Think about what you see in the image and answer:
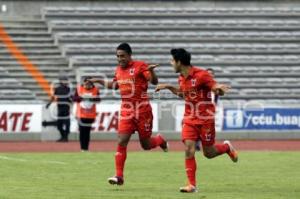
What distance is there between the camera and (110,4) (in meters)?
41.4

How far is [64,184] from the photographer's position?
585 inches

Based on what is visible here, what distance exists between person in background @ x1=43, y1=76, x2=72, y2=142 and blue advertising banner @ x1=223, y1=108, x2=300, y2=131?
560cm

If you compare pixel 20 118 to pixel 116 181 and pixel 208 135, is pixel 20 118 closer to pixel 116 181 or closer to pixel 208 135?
pixel 116 181

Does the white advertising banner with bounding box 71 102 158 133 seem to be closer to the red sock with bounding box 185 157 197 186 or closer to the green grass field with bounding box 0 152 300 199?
the green grass field with bounding box 0 152 300 199

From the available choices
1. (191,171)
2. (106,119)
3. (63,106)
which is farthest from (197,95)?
(106,119)

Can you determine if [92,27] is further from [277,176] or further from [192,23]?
[277,176]

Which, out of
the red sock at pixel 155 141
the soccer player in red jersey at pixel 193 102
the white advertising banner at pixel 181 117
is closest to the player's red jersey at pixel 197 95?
the soccer player in red jersey at pixel 193 102

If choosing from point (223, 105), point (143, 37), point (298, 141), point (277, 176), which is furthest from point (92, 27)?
point (277, 176)

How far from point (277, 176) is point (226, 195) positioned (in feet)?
13.0

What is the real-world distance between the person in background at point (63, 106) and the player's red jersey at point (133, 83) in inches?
599

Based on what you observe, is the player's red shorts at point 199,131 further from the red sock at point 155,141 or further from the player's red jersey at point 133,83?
the red sock at point 155,141

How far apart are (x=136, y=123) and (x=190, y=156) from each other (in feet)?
5.89

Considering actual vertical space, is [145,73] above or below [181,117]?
above

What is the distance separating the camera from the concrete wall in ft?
132
